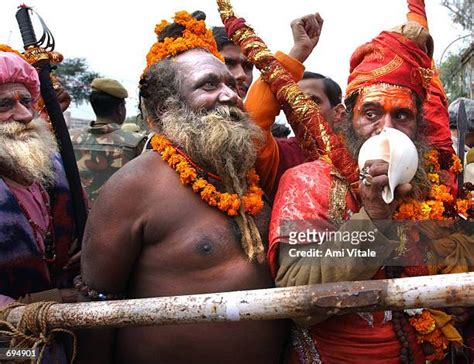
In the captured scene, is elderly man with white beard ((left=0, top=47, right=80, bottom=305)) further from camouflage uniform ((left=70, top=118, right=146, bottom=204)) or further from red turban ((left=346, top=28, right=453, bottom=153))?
camouflage uniform ((left=70, top=118, right=146, bottom=204))

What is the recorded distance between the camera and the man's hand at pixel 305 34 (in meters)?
3.00

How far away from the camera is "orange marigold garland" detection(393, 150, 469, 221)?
96.7 inches

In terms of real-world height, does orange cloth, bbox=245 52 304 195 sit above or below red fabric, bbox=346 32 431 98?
below

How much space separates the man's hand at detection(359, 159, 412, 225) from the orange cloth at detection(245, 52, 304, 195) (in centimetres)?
72

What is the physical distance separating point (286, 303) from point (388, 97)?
1.16m

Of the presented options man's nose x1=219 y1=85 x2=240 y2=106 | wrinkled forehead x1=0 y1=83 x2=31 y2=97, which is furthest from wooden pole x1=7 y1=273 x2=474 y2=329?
wrinkled forehead x1=0 y1=83 x2=31 y2=97

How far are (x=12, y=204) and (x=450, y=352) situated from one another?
6.51ft

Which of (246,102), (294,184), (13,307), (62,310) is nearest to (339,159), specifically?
(294,184)

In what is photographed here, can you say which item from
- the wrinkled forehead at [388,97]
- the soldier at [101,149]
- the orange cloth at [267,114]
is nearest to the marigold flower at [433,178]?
the wrinkled forehead at [388,97]

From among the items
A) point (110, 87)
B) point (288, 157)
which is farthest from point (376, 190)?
point (110, 87)

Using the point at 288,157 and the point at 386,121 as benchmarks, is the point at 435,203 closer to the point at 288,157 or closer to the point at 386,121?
the point at 386,121

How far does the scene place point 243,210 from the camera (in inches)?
99.0

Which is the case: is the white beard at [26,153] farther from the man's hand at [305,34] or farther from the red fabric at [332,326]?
the man's hand at [305,34]

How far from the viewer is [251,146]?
2.61m
